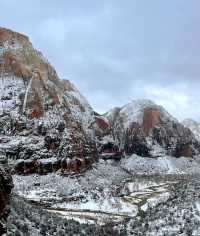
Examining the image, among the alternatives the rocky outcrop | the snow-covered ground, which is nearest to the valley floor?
the snow-covered ground

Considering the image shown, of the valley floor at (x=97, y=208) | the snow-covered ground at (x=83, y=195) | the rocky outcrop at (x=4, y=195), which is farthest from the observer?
the snow-covered ground at (x=83, y=195)

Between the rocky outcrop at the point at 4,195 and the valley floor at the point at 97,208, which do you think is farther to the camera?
the valley floor at the point at 97,208

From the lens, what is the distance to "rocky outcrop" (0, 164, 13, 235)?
183 feet

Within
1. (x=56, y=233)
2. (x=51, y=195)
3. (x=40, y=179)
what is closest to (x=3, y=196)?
(x=56, y=233)

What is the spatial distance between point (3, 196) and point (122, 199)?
413 ft

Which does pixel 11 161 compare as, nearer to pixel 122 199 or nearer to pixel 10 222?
pixel 122 199

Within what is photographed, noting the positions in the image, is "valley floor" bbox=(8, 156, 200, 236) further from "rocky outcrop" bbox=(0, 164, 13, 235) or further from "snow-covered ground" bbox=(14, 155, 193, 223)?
"rocky outcrop" bbox=(0, 164, 13, 235)

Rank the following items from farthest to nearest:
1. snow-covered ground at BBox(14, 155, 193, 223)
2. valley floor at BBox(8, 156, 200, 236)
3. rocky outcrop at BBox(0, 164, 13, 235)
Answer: snow-covered ground at BBox(14, 155, 193, 223) → valley floor at BBox(8, 156, 200, 236) → rocky outcrop at BBox(0, 164, 13, 235)

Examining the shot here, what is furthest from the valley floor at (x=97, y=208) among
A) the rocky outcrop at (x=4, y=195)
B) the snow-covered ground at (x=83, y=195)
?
the rocky outcrop at (x=4, y=195)

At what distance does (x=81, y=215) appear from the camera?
144000mm

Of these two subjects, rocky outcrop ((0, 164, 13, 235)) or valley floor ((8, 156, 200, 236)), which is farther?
valley floor ((8, 156, 200, 236))

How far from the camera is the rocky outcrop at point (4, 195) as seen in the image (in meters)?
55.7

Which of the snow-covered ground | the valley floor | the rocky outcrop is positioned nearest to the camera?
the rocky outcrop

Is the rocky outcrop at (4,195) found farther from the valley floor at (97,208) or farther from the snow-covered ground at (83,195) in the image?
the snow-covered ground at (83,195)
